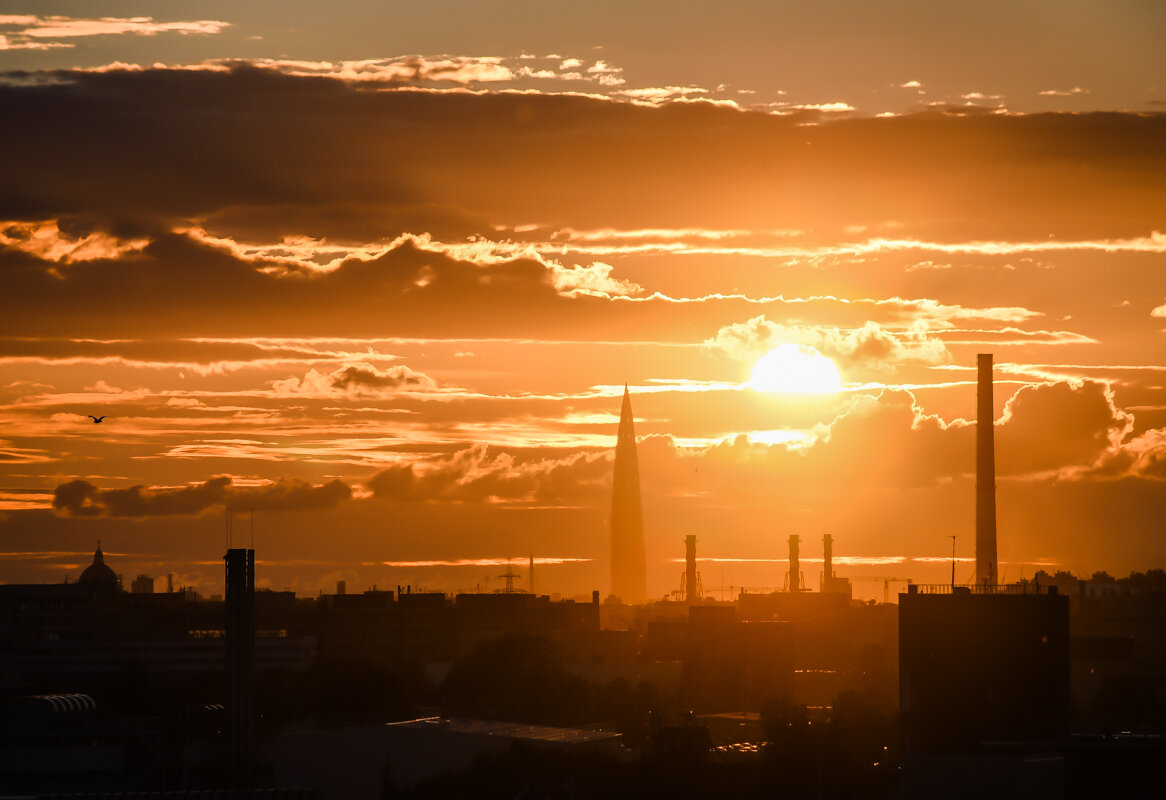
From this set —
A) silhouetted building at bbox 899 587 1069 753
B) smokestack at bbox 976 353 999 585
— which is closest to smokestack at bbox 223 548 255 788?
silhouetted building at bbox 899 587 1069 753

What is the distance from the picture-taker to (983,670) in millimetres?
100688

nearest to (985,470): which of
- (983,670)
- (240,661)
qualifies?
(983,670)

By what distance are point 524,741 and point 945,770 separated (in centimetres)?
3808

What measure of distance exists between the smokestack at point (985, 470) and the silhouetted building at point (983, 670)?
64.4 meters

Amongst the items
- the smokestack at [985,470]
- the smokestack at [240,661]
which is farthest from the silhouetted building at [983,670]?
the smokestack at [985,470]

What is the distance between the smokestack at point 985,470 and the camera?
166500mm

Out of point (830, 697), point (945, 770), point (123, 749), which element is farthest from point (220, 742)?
point (830, 697)

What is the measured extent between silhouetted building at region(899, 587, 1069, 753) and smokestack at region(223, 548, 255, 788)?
126 feet

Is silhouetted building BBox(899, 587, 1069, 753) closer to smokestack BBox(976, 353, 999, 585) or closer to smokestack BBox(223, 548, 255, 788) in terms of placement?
smokestack BBox(223, 548, 255, 788)

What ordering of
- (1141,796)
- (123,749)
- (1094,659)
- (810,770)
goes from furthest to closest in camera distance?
(1094,659)
(123,749)
(810,770)
(1141,796)

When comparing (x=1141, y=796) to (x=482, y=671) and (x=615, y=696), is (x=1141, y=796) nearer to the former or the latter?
(x=615, y=696)

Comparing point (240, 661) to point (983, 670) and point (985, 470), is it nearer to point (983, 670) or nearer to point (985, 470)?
point (983, 670)

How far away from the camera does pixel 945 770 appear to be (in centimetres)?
6322

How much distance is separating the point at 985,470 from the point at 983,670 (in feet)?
224
